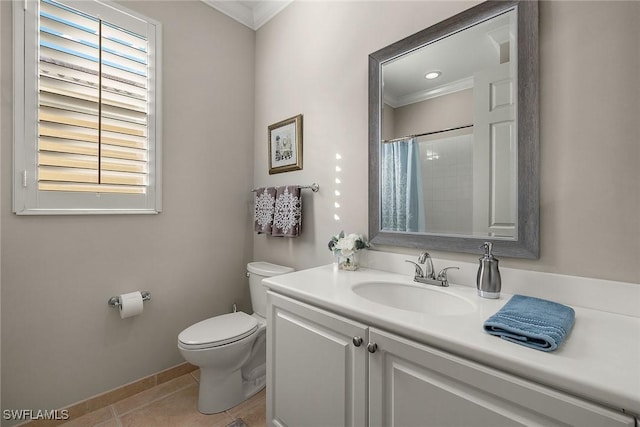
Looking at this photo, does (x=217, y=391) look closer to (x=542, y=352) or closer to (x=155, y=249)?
(x=155, y=249)

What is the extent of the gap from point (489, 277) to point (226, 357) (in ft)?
4.35

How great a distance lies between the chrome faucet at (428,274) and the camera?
1191 mm

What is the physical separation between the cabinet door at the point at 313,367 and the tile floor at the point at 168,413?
384 millimetres

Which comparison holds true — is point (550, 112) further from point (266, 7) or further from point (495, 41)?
point (266, 7)

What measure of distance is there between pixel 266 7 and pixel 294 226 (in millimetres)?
1663

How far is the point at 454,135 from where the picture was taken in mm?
1228

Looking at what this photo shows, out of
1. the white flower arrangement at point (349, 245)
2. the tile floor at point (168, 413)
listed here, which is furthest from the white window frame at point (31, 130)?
the white flower arrangement at point (349, 245)

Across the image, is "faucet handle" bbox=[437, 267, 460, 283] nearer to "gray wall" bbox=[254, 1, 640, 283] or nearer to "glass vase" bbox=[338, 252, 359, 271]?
"gray wall" bbox=[254, 1, 640, 283]

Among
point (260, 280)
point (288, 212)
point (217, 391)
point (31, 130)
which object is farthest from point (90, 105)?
point (217, 391)

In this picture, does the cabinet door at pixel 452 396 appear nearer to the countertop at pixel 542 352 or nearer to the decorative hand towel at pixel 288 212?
the countertop at pixel 542 352

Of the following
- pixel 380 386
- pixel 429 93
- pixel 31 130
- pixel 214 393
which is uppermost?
pixel 429 93

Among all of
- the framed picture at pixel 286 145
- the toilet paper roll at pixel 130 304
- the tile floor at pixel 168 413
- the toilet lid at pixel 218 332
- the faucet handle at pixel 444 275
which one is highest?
the framed picture at pixel 286 145

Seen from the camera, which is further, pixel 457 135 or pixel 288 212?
pixel 288 212

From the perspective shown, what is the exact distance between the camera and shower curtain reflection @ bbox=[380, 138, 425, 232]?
1.35 metres
